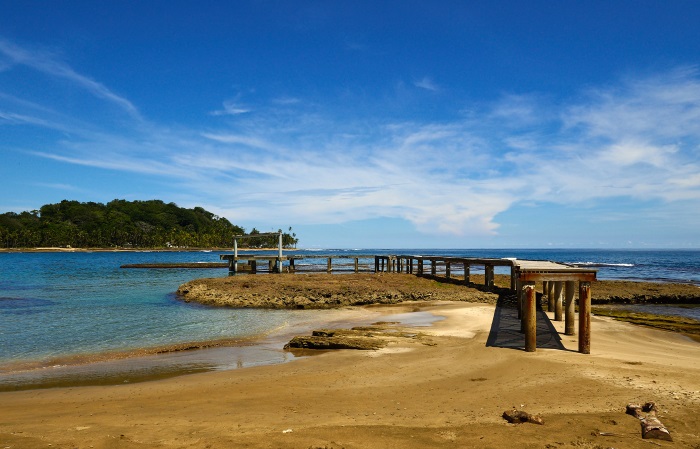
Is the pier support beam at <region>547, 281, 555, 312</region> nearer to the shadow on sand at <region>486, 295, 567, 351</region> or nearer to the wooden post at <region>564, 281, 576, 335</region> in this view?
the shadow on sand at <region>486, 295, 567, 351</region>

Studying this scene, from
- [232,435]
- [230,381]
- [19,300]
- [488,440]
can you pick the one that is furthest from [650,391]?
[19,300]

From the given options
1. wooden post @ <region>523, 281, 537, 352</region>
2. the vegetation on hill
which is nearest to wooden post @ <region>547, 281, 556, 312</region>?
wooden post @ <region>523, 281, 537, 352</region>

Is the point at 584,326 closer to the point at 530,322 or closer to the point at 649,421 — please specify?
the point at 530,322

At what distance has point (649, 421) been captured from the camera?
6.32 m

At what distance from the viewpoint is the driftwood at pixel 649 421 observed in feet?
19.6

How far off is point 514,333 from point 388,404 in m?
8.46

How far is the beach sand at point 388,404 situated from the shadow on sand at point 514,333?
75 centimetres

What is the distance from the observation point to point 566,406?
24.4ft

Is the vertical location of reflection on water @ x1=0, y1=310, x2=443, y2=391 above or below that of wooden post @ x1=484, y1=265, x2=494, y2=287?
below

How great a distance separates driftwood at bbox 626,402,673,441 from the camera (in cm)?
596

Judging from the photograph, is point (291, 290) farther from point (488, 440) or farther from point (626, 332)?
point (488, 440)

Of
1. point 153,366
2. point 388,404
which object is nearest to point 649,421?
point 388,404

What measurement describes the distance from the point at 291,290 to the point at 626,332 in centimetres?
1772

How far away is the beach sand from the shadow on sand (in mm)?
753
